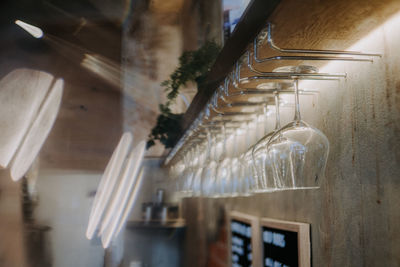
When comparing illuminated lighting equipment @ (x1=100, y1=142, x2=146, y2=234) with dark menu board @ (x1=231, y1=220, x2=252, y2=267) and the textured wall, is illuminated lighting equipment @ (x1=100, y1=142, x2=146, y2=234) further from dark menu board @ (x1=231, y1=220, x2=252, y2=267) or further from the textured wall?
the textured wall

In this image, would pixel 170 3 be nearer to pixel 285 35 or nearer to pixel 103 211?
pixel 103 211

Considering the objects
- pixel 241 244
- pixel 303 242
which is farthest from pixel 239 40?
pixel 241 244

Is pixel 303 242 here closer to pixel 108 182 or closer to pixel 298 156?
pixel 298 156

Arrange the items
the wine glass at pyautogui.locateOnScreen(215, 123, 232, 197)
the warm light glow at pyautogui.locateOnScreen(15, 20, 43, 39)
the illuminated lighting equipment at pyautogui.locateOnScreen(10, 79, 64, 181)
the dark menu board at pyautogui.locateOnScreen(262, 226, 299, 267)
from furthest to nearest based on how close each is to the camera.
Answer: the warm light glow at pyautogui.locateOnScreen(15, 20, 43, 39)
the illuminated lighting equipment at pyautogui.locateOnScreen(10, 79, 64, 181)
the dark menu board at pyautogui.locateOnScreen(262, 226, 299, 267)
the wine glass at pyautogui.locateOnScreen(215, 123, 232, 197)

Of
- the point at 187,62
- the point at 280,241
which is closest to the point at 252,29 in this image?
the point at 280,241

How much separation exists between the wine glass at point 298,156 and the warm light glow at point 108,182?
2.80 m

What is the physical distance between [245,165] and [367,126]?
0.39 metres

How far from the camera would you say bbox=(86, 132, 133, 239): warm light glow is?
3637 mm

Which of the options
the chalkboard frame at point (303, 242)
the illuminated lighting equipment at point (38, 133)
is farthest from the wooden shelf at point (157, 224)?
the chalkboard frame at point (303, 242)

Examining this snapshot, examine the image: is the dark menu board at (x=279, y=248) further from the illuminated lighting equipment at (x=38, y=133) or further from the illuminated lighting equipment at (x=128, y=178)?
the illuminated lighting equipment at (x=38, y=133)

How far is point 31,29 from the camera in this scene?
362 centimetres

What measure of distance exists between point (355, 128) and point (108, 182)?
9.14ft

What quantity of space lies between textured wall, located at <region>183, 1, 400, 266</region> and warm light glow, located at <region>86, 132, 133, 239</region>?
2.32 m

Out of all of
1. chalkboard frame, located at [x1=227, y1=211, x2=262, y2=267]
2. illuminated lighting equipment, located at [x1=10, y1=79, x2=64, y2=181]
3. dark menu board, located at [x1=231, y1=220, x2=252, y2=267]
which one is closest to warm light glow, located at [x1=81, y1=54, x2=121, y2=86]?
illuminated lighting equipment, located at [x1=10, y1=79, x2=64, y2=181]
